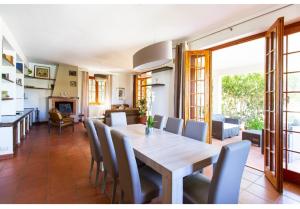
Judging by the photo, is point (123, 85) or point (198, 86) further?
point (123, 85)

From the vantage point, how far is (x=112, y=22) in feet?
9.63

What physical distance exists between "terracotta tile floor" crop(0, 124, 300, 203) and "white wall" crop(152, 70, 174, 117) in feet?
7.18

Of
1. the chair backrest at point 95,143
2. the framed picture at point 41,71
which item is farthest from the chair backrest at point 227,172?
the framed picture at point 41,71

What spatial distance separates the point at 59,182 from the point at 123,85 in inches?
276

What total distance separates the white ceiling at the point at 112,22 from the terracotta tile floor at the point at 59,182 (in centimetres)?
261

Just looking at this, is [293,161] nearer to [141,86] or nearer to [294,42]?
[294,42]

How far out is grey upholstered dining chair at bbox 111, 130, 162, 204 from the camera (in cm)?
136

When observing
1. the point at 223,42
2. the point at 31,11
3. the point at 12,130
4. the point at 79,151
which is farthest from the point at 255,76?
the point at 12,130

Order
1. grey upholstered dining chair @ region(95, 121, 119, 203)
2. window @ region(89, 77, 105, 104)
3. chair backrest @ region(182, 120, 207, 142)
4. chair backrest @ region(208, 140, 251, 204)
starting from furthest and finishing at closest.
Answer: window @ region(89, 77, 105, 104)
chair backrest @ region(182, 120, 207, 142)
grey upholstered dining chair @ region(95, 121, 119, 203)
chair backrest @ region(208, 140, 251, 204)

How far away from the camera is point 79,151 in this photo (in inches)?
140

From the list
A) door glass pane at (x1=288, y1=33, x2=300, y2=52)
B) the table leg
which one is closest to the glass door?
door glass pane at (x1=288, y1=33, x2=300, y2=52)

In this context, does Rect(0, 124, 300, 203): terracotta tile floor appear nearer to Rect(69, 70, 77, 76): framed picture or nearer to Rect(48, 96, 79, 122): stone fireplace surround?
Rect(48, 96, 79, 122): stone fireplace surround

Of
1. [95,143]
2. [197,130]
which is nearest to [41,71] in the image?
[95,143]

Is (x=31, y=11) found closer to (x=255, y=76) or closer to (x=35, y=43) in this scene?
(x=35, y=43)
